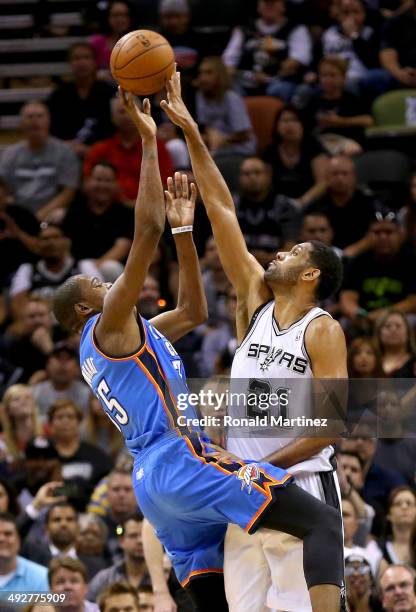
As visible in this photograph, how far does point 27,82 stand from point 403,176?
17.3 ft

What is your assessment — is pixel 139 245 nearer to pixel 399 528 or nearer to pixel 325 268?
pixel 325 268

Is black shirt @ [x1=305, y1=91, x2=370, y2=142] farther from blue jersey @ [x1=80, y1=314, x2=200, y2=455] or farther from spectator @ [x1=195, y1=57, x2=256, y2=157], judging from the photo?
blue jersey @ [x1=80, y1=314, x2=200, y2=455]

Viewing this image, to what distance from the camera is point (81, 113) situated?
1437 centimetres

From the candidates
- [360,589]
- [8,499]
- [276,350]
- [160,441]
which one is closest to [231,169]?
[8,499]

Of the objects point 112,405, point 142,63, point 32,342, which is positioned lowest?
point 32,342

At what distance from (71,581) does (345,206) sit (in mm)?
5399

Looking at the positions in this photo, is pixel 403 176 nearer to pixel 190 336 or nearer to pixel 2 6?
pixel 190 336

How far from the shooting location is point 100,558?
9.75 metres

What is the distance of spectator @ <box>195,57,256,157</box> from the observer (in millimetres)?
13891

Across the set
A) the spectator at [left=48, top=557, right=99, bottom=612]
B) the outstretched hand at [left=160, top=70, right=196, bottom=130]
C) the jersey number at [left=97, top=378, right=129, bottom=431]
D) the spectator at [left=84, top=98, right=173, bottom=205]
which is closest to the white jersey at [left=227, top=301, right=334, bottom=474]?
the jersey number at [left=97, top=378, right=129, bottom=431]

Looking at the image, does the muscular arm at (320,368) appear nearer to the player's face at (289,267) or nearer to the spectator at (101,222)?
the player's face at (289,267)

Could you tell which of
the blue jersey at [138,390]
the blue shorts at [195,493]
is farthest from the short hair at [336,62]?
the blue shorts at [195,493]

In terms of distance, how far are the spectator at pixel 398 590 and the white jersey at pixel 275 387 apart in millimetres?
2203

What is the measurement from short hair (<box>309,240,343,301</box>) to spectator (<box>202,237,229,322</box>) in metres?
4.79
